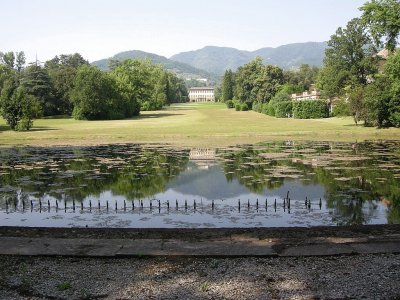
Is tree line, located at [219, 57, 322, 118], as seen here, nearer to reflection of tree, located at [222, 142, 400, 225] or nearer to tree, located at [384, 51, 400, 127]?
tree, located at [384, 51, 400, 127]

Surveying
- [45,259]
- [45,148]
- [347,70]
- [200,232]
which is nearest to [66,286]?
[45,259]

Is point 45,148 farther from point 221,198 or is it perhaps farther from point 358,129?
point 358,129

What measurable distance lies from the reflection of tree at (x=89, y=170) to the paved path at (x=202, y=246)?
8073 millimetres

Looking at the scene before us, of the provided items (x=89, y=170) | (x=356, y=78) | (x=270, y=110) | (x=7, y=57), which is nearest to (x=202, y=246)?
(x=89, y=170)

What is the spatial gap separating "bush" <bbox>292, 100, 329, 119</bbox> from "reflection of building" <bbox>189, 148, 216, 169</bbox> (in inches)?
1969

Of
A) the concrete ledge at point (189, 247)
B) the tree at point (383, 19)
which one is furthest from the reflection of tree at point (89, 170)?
the tree at point (383, 19)

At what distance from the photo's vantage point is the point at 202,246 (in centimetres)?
1157

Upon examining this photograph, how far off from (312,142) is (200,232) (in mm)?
33023

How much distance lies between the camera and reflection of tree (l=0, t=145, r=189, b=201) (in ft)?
72.8

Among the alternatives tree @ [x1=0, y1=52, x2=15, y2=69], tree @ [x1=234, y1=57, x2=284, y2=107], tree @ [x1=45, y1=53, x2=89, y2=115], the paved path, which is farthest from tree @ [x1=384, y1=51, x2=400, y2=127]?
tree @ [x1=0, y1=52, x2=15, y2=69]

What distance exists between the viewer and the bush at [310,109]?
8510cm

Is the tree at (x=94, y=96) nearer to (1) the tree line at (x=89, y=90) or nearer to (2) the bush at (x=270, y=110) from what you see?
(1) the tree line at (x=89, y=90)

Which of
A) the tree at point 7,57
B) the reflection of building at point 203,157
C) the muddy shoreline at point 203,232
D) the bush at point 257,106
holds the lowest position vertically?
the reflection of building at point 203,157

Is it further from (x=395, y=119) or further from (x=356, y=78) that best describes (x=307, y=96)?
(x=395, y=119)
